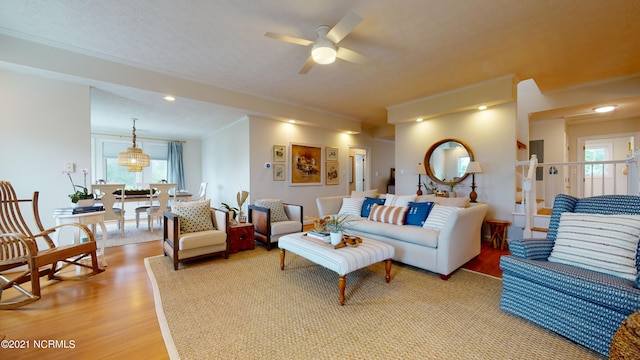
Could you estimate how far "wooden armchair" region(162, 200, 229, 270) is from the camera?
303 centimetres

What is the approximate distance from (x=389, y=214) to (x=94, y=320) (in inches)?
131

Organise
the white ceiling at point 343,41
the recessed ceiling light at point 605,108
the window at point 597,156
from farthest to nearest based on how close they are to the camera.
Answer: the window at point 597,156, the recessed ceiling light at point 605,108, the white ceiling at point 343,41

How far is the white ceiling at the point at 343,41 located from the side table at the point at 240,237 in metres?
2.26

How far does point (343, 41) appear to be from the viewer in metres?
2.94

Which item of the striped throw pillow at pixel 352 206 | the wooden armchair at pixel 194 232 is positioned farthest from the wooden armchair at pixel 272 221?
the striped throw pillow at pixel 352 206

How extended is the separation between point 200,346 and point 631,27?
5161 millimetres

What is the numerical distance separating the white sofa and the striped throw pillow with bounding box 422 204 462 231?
0.30 feet

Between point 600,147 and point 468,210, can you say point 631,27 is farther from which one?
point 600,147

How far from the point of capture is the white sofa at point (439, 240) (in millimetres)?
2695

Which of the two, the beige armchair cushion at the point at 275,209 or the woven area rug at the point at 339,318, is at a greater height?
the beige armchair cushion at the point at 275,209

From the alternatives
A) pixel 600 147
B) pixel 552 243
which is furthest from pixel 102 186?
pixel 600 147

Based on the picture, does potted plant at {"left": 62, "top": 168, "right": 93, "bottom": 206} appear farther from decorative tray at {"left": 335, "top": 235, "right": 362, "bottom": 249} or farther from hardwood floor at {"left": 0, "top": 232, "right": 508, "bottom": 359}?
decorative tray at {"left": 335, "top": 235, "right": 362, "bottom": 249}

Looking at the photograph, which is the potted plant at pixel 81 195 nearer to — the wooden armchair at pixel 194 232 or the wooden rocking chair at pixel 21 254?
the wooden rocking chair at pixel 21 254

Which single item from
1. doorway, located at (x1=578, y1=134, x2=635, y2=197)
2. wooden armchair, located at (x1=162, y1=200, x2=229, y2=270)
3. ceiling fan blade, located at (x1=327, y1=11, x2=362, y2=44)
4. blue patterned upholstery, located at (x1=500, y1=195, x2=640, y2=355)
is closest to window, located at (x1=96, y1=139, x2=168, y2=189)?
wooden armchair, located at (x1=162, y1=200, x2=229, y2=270)
